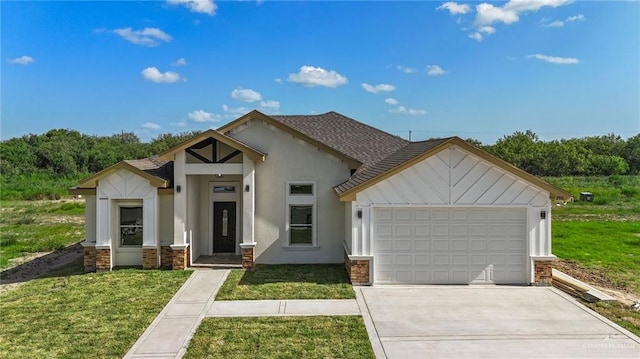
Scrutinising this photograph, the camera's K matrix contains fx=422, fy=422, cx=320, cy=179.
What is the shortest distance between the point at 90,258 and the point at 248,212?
Answer: 5038 mm

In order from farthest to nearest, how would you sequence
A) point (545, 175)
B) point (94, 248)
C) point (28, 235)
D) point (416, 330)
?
point (545, 175), point (28, 235), point (94, 248), point (416, 330)

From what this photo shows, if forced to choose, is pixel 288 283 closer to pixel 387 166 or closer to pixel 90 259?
pixel 387 166

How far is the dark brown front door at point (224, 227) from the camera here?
14414 mm

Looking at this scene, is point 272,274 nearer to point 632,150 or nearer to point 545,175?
point 545,175

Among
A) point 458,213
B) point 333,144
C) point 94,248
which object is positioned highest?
point 333,144

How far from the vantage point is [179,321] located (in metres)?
8.32

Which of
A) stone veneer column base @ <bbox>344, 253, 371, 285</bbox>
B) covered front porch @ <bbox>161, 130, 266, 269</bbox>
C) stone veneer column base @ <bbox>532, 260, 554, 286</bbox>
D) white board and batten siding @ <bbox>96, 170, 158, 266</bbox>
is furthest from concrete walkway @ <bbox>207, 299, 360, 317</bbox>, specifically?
stone veneer column base @ <bbox>532, 260, 554, 286</bbox>

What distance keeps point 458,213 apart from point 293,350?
6179 millimetres

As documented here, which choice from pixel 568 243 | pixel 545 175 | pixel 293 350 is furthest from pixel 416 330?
pixel 545 175

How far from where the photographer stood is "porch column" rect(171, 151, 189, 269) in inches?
496

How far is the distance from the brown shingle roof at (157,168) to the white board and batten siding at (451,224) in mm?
6200

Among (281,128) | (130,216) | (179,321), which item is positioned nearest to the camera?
(179,321)

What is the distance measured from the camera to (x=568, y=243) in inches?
668

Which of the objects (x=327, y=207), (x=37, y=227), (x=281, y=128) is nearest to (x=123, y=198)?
(x=281, y=128)
